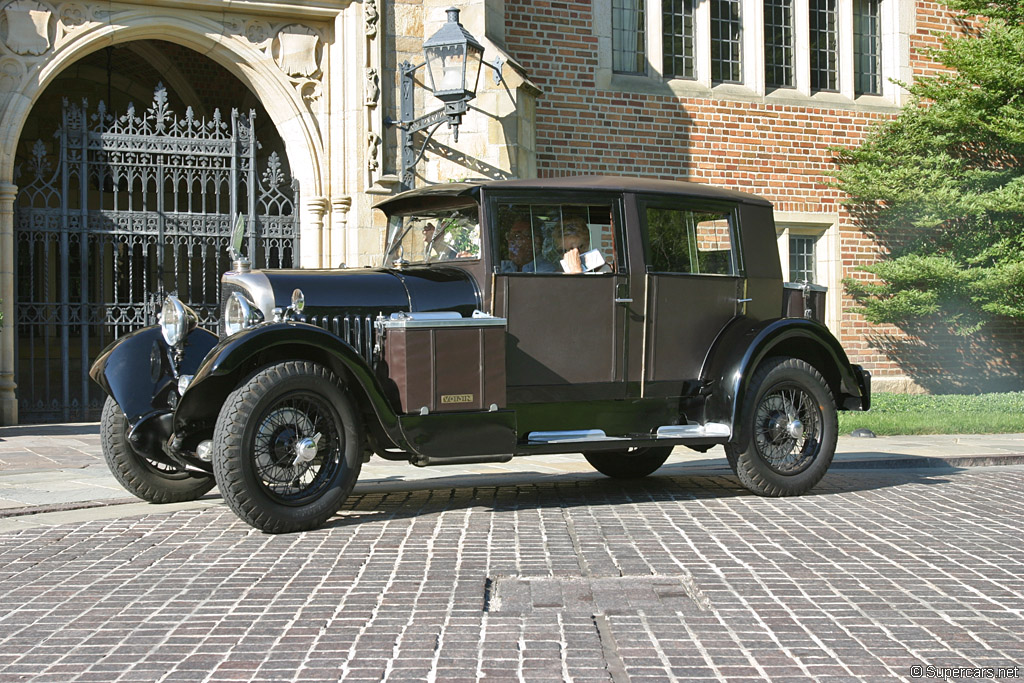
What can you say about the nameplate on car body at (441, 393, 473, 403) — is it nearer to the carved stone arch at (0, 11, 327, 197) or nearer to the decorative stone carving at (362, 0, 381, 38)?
the carved stone arch at (0, 11, 327, 197)

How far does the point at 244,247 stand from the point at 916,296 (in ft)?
33.5

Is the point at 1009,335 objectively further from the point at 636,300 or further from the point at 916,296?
the point at 636,300

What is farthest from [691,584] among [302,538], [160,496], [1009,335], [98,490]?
[1009,335]

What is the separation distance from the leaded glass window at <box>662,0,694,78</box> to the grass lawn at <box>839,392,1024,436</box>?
5689 mm

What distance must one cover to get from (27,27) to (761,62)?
1038 cm

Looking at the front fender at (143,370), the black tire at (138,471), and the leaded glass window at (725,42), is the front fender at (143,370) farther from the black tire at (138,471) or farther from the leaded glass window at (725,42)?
the leaded glass window at (725,42)

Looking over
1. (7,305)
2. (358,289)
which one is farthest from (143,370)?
(7,305)

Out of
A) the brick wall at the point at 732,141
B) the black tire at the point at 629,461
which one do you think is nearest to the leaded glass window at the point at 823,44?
the brick wall at the point at 732,141

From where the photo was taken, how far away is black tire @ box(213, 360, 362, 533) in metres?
5.42

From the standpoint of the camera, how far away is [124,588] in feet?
14.5

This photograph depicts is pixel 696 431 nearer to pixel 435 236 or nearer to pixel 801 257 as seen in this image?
pixel 435 236

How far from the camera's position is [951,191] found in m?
16.8

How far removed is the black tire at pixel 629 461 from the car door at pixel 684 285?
41.5 inches

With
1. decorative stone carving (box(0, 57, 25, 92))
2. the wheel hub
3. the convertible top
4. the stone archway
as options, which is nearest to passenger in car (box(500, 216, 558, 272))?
the convertible top
